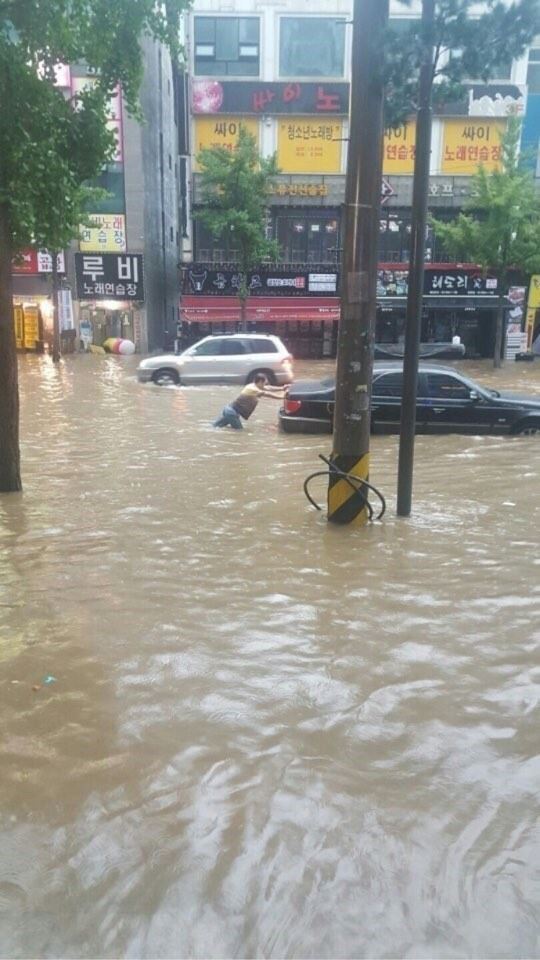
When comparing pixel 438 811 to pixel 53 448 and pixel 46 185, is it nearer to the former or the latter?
pixel 46 185

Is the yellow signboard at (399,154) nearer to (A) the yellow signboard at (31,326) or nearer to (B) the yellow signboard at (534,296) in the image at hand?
(B) the yellow signboard at (534,296)

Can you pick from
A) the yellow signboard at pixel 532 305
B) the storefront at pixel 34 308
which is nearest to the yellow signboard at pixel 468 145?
the yellow signboard at pixel 532 305

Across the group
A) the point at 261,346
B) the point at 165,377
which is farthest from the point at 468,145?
the point at 165,377

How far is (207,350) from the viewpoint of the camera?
66.4 feet

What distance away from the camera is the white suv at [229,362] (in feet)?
65.5

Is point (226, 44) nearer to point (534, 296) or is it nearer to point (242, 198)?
point (242, 198)

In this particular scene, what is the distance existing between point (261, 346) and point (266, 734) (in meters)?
16.9

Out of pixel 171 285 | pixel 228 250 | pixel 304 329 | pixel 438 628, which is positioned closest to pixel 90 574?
pixel 438 628

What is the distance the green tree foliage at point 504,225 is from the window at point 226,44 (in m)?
13.1

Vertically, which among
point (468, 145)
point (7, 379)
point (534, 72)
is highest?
point (534, 72)

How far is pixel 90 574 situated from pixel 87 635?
126 centimetres

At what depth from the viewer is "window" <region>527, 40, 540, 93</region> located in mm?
36188

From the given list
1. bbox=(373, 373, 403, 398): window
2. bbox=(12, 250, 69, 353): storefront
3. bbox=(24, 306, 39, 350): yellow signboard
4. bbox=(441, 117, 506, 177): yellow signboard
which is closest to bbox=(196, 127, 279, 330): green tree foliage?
bbox=(12, 250, 69, 353): storefront

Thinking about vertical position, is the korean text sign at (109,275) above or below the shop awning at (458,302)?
above
